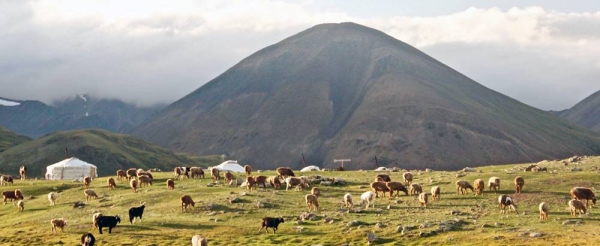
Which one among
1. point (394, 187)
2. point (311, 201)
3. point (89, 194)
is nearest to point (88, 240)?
point (311, 201)

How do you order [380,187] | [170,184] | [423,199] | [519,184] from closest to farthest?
1. [423,199]
2. [519,184]
3. [380,187]
4. [170,184]

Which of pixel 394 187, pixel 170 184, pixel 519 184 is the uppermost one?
pixel 170 184

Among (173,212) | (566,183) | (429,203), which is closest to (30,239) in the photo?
(173,212)

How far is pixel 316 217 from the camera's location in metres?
55.6

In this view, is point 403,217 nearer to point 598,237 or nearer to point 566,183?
point 598,237

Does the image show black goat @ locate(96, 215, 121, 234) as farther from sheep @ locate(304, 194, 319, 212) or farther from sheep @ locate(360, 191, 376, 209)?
sheep @ locate(360, 191, 376, 209)

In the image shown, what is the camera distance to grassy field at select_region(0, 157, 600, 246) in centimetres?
4762

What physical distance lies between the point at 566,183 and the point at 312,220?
94.3ft

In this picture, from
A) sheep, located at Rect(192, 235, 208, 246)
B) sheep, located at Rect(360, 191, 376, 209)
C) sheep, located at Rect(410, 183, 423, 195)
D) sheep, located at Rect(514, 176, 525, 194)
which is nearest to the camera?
sheep, located at Rect(192, 235, 208, 246)

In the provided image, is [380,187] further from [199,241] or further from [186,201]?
[199,241]

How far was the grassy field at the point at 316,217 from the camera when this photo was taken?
47625mm

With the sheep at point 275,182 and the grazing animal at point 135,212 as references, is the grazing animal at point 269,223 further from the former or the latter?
the sheep at point 275,182

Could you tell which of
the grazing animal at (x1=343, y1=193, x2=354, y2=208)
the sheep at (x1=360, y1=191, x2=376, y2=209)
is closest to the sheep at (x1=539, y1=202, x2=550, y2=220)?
the sheep at (x1=360, y1=191, x2=376, y2=209)

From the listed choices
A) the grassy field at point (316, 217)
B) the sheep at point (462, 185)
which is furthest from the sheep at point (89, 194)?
the sheep at point (462, 185)
